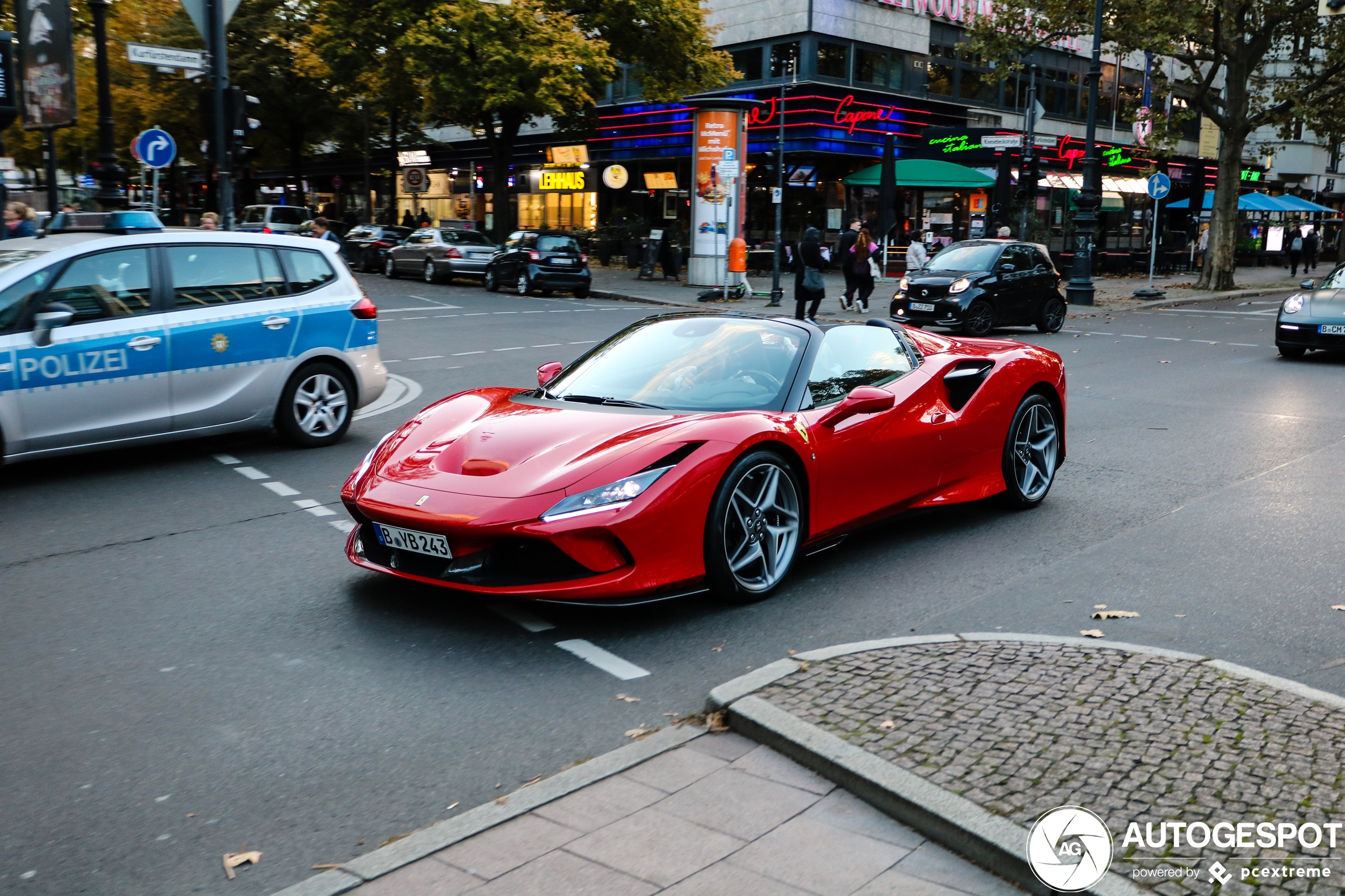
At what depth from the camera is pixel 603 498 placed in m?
4.87

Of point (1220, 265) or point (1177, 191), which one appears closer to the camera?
point (1220, 265)

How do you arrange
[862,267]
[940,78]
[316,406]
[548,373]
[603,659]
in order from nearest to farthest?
1. [603,659]
2. [548,373]
3. [316,406]
4. [862,267]
5. [940,78]

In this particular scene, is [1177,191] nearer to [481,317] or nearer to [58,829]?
[481,317]

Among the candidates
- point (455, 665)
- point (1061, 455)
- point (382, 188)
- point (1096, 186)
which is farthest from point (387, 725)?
point (382, 188)

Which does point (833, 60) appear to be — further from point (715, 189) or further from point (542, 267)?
point (542, 267)

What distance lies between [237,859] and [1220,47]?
33.0 metres

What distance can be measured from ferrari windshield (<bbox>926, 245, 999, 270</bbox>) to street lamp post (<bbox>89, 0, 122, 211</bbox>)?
13.4m

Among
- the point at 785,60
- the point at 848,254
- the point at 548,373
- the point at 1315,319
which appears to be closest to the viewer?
the point at 548,373

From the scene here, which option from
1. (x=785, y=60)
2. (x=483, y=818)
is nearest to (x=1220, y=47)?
(x=785, y=60)

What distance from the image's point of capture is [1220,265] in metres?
33.7

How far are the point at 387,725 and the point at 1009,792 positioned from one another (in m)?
2.08

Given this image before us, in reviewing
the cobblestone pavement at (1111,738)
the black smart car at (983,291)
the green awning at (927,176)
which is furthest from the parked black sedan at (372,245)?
the cobblestone pavement at (1111,738)

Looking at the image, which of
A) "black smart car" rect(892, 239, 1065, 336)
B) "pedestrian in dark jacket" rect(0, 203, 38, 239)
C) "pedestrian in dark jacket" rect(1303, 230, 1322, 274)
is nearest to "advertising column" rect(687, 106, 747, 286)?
"black smart car" rect(892, 239, 1065, 336)

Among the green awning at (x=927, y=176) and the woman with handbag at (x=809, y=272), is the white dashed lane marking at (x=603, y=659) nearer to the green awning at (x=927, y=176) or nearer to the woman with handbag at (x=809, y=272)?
the woman with handbag at (x=809, y=272)
